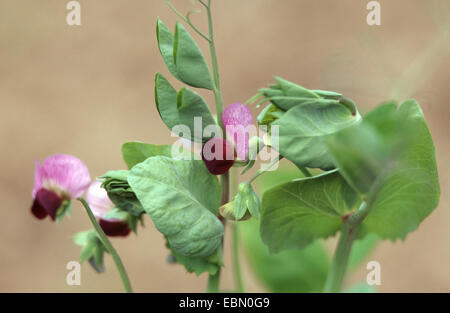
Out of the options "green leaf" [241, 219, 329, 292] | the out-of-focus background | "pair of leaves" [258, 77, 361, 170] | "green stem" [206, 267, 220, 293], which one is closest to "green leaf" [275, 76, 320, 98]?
"pair of leaves" [258, 77, 361, 170]

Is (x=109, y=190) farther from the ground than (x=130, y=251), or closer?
farther from the ground

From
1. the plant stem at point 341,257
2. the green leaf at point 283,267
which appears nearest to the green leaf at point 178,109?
the plant stem at point 341,257

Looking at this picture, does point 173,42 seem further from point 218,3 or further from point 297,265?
point 218,3

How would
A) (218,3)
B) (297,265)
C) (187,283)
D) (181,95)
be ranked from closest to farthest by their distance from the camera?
(181,95) < (297,265) < (187,283) < (218,3)

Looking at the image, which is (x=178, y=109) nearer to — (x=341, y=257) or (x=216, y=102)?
(x=216, y=102)

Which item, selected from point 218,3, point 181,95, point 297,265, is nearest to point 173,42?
point 181,95

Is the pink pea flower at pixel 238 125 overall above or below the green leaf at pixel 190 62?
below

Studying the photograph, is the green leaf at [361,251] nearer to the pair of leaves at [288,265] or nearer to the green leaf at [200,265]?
the pair of leaves at [288,265]
